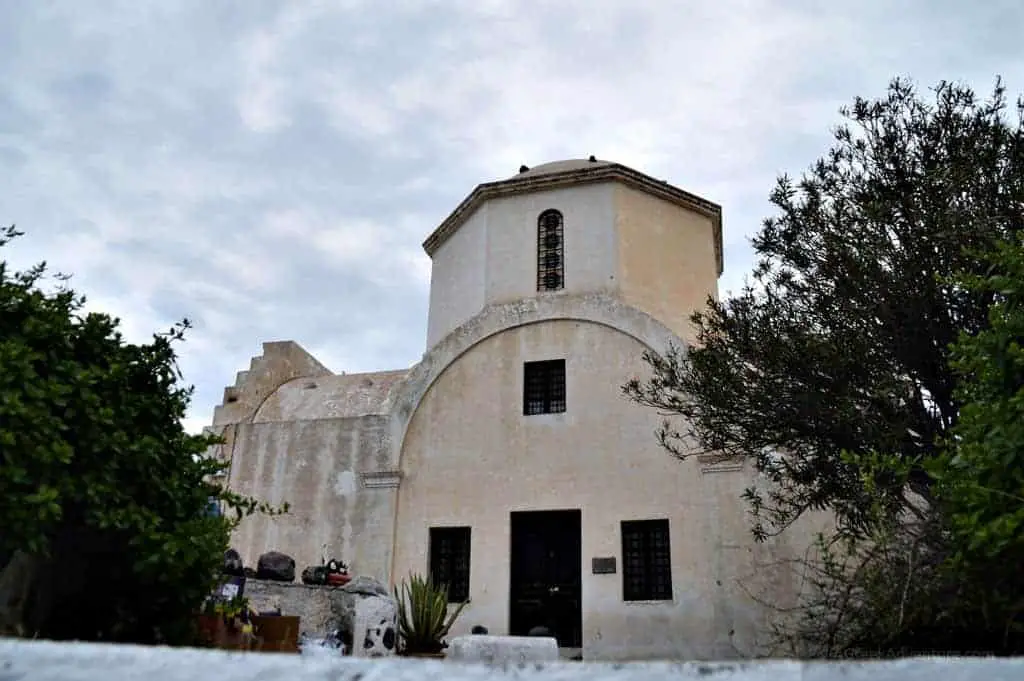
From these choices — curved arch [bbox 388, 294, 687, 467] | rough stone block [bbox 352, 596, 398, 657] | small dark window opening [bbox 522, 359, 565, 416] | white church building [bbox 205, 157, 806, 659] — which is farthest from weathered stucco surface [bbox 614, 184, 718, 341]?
rough stone block [bbox 352, 596, 398, 657]

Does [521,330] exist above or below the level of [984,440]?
above

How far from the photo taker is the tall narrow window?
1534 centimetres

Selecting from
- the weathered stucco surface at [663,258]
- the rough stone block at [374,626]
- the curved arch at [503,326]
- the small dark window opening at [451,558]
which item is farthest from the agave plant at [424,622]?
the weathered stucco surface at [663,258]

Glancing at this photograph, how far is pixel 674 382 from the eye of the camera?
442 inches

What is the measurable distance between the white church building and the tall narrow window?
0.10ft

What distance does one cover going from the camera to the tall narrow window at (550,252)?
50.3ft

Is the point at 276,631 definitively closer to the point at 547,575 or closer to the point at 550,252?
the point at 547,575

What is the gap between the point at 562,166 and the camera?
16.5m

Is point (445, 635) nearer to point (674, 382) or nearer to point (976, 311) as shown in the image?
point (674, 382)

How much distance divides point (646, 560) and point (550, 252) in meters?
5.43

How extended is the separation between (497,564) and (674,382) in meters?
4.12

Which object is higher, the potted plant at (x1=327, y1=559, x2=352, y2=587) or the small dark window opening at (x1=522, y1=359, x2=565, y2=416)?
the small dark window opening at (x1=522, y1=359, x2=565, y2=416)

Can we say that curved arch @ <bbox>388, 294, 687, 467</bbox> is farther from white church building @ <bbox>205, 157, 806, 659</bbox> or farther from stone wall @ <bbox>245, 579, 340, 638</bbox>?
stone wall @ <bbox>245, 579, 340, 638</bbox>

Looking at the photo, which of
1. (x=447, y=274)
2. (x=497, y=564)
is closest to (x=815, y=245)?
(x=497, y=564)
